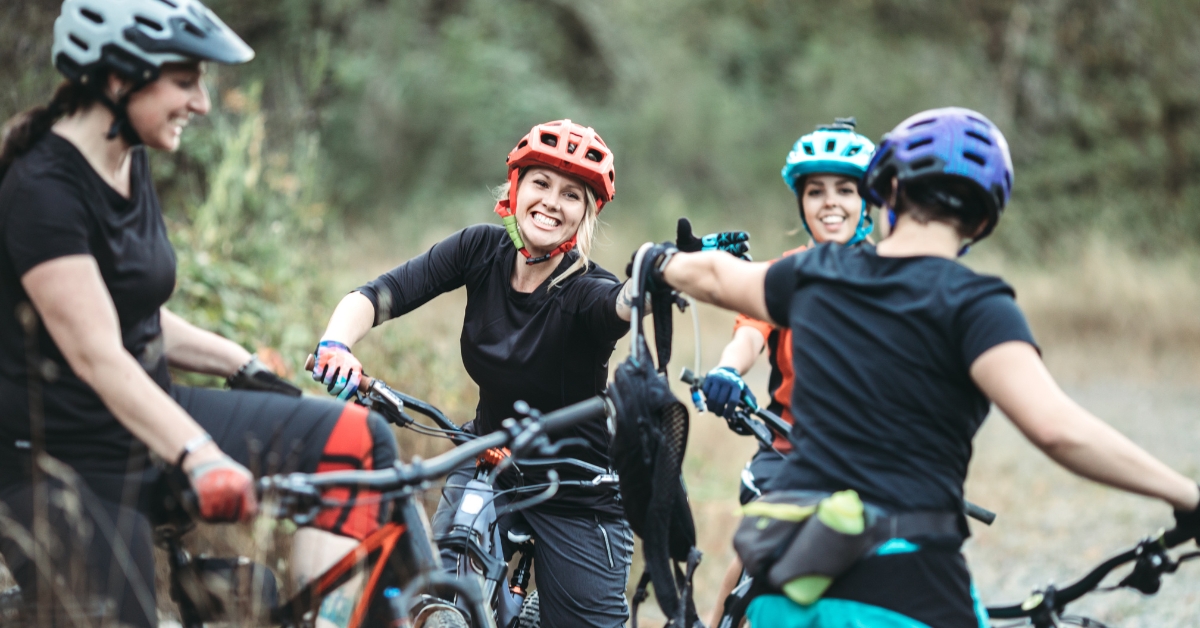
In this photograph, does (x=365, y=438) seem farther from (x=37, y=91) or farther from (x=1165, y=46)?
(x=1165, y=46)

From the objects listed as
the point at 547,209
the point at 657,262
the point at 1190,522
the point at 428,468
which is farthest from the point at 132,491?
the point at 1190,522

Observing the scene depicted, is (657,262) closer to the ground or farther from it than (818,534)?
farther from it

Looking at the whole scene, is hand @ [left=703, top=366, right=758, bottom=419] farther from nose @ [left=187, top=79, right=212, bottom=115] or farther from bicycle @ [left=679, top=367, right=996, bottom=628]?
nose @ [left=187, top=79, right=212, bottom=115]

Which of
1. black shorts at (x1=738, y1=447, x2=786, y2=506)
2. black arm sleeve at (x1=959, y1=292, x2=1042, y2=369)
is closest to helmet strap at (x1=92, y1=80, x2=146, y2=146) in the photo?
black arm sleeve at (x1=959, y1=292, x2=1042, y2=369)

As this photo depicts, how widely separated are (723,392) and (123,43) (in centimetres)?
215

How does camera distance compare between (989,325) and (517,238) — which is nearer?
(989,325)

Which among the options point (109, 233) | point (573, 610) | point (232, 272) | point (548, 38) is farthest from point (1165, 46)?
point (109, 233)

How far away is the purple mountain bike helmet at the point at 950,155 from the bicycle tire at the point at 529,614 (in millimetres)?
2155

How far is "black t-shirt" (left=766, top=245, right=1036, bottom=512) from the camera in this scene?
8.73 feet

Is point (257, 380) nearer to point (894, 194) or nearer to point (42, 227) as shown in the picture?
point (42, 227)

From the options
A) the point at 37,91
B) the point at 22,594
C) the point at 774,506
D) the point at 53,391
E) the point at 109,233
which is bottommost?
the point at 22,594

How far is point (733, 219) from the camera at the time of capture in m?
21.6

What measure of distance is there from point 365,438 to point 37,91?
19.0 ft

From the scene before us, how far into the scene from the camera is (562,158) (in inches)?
167
